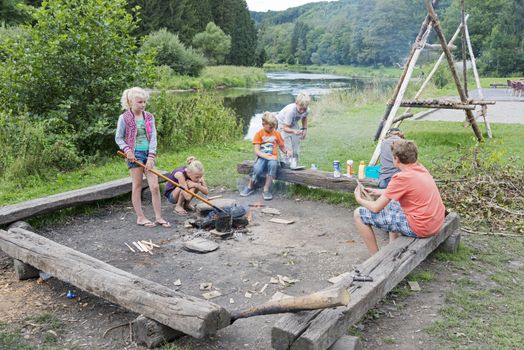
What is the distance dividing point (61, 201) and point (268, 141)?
2.83 m

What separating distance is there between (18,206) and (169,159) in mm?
4175

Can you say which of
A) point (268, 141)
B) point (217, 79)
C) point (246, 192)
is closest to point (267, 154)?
point (268, 141)

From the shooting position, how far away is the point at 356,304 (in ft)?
10.7

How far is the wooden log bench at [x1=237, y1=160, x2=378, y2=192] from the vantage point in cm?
653

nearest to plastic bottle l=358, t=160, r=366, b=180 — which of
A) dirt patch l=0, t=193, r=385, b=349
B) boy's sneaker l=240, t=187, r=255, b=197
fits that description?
dirt patch l=0, t=193, r=385, b=349

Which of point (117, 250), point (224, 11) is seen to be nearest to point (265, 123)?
point (117, 250)

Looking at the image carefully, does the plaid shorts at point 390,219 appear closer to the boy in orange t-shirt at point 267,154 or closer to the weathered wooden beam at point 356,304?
the weathered wooden beam at point 356,304

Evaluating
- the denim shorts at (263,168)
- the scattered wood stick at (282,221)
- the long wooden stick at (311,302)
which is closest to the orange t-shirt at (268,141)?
the denim shorts at (263,168)

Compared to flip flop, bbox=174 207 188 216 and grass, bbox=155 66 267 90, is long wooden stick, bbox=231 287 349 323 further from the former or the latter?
grass, bbox=155 66 267 90

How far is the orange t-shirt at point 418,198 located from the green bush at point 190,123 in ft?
23.3

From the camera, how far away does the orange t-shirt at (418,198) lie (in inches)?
167

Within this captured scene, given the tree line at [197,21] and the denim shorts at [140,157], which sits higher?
the tree line at [197,21]

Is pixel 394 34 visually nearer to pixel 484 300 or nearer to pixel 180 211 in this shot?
pixel 180 211

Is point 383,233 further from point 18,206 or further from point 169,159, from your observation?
point 169,159
